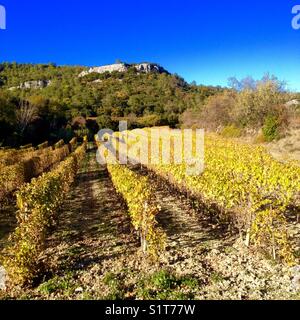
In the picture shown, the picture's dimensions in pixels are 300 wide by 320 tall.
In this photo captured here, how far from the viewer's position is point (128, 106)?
3457 inches

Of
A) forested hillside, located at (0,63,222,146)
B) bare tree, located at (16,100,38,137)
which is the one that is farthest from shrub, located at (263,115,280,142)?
bare tree, located at (16,100,38,137)

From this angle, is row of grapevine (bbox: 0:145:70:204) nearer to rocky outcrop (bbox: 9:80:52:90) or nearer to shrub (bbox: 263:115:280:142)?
shrub (bbox: 263:115:280:142)

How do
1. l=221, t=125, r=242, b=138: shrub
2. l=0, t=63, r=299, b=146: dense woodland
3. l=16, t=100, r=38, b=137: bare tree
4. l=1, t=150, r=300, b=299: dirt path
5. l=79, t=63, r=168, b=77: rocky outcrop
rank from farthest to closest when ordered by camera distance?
l=79, t=63, r=168, b=77: rocky outcrop, l=16, t=100, r=38, b=137: bare tree, l=221, t=125, r=242, b=138: shrub, l=0, t=63, r=299, b=146: dense woodland, l=1, t=150, r=300, b=299: dirt path

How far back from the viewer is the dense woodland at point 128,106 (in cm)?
4062

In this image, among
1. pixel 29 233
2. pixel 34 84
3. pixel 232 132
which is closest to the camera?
pixel 29 233

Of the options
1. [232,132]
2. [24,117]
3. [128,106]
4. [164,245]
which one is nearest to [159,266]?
[164,245]

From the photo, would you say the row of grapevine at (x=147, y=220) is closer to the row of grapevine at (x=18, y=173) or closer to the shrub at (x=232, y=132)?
the row of grapevine at (x=18, y=173)

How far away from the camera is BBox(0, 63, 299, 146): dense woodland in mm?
40625

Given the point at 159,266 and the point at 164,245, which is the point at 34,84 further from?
the point at 159,266

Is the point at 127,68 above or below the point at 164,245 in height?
above

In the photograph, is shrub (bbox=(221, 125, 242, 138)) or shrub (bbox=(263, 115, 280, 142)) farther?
shrub (bbox=(221, 125, 242, 138))

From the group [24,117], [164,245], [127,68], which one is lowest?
[164,245]

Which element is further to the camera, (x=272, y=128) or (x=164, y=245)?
(x=272, y=128)
